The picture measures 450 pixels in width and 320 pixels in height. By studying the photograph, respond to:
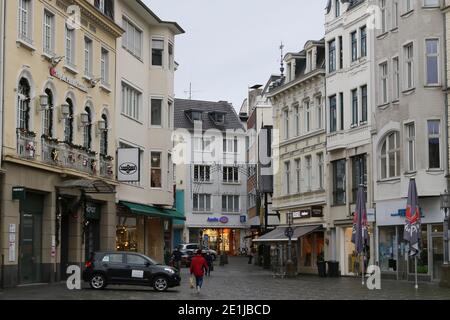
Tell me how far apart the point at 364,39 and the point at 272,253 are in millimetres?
20638

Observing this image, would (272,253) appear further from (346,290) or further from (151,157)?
(346,290)

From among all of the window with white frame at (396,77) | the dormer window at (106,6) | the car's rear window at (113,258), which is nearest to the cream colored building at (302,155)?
the window with white frame at (396,77)

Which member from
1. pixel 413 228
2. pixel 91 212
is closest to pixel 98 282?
pixel 91 212

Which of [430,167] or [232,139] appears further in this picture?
[232,139]

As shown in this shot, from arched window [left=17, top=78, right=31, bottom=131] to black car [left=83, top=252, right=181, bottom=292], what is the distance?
5.94 m

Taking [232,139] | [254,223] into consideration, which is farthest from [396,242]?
[232,139]

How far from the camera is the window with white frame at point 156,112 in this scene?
53094mm

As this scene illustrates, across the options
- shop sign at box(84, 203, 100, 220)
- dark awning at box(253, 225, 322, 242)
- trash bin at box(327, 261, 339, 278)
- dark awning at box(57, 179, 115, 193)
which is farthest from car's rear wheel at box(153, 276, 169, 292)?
dark awning at box(253, 225, 322, 242)

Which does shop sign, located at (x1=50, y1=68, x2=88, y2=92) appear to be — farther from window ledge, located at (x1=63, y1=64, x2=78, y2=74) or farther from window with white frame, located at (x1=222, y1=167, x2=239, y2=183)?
window with white frame, located at (x1=222, y1=167, x2=239, y2=183)

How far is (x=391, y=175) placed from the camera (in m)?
45.6

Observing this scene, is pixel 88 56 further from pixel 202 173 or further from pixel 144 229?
pixel 202 173

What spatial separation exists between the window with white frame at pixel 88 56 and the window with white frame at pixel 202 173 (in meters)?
53.3

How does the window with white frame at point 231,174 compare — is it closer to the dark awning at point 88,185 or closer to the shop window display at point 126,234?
the shop window display at point 126,234

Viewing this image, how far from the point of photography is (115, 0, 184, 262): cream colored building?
1902 inches
